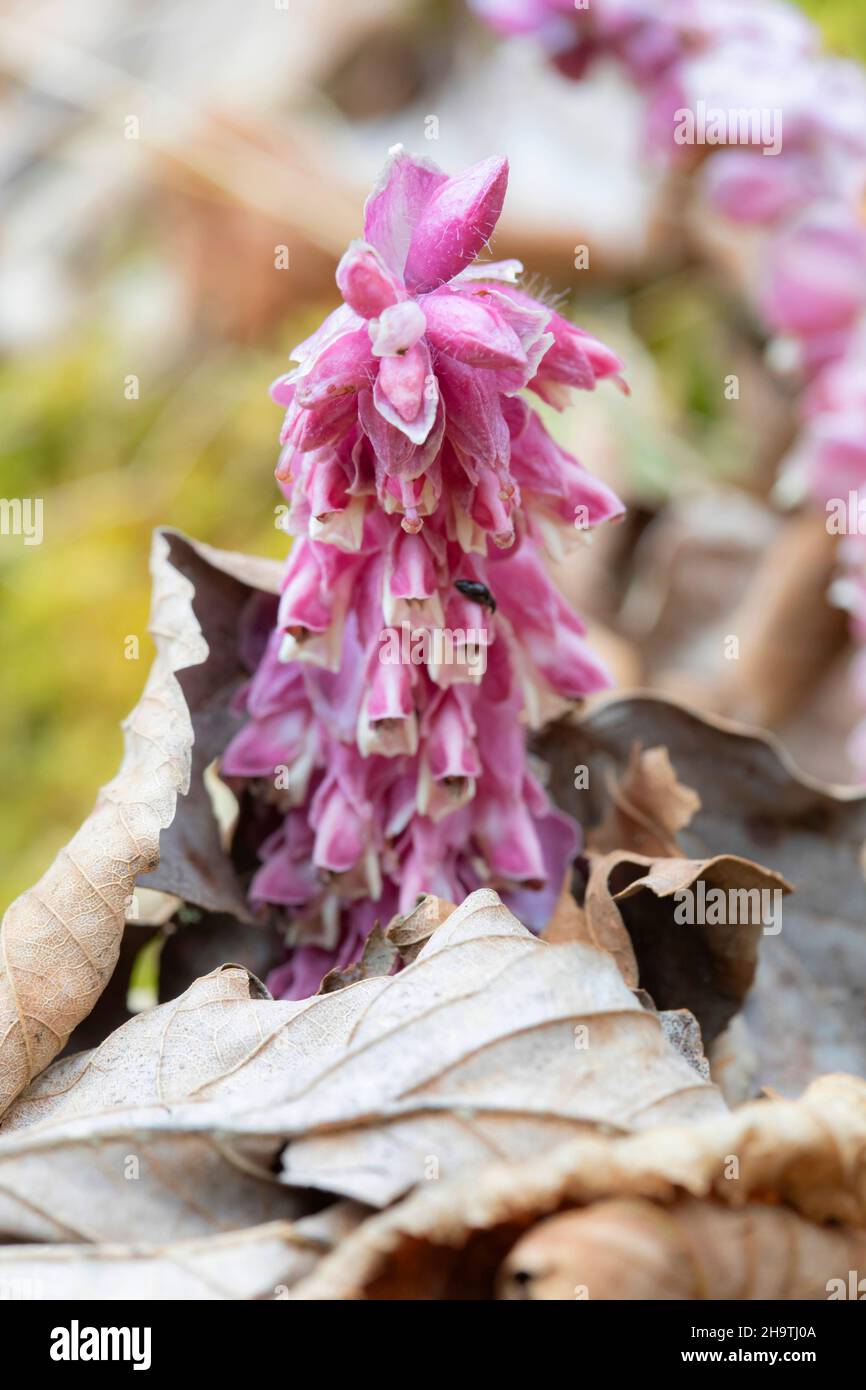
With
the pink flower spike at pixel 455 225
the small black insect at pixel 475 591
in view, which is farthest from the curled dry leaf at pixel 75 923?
the pink flower spike at pixel 455 225

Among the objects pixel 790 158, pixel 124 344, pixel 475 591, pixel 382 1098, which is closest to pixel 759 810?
pixel 475 591

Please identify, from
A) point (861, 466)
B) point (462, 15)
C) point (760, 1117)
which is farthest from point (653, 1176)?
point (462, 15)

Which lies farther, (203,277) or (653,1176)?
(203,277)

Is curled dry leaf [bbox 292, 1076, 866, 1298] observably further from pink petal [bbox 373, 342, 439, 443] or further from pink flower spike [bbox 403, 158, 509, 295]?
pink flower spike [bbox 403, 158, 509, 295]

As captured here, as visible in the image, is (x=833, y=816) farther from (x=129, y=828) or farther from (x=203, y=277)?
(x=203, y=277)

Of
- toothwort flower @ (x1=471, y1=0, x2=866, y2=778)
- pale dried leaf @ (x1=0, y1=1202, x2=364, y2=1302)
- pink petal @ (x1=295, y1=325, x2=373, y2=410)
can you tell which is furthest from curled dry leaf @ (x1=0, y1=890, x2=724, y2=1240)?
toothwort flower @ (x1=471, y1=0, x2=866, y2=778)

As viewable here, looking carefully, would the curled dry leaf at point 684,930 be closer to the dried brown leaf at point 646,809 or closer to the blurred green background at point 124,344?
the dried brown leaf at point 646,809
